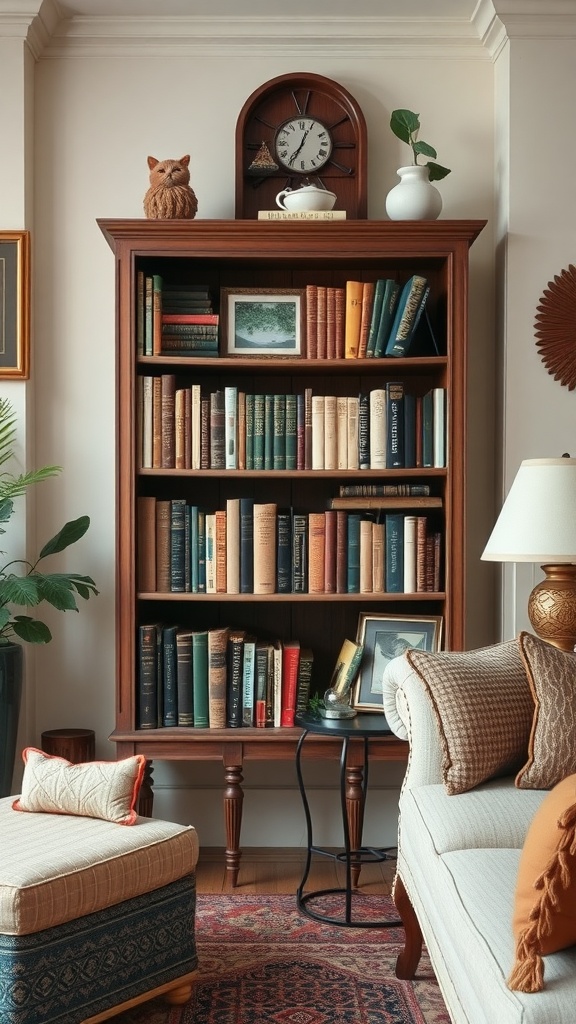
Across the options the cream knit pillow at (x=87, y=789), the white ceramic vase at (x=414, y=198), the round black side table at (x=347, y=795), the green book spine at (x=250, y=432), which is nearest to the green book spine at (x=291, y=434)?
the green book spine at (x=250, y=432)

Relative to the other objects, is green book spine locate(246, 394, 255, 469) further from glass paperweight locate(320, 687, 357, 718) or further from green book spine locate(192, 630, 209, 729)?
glass paperweight locate(320, 687, 357, 718)

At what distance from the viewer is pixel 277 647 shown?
3.33 metres

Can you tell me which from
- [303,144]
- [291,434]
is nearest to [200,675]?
[291,434]

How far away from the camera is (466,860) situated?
6.14 ft

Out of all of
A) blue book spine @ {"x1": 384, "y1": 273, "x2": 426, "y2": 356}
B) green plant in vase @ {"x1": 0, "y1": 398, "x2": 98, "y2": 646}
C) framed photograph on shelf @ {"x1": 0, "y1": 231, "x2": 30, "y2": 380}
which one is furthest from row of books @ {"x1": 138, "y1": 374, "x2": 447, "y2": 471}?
framed photograph on shelf @ {"x1": 0, "y1": 231, "x2": 30, "y2": 380}

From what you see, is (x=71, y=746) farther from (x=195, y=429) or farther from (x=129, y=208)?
(x=129, y=208)

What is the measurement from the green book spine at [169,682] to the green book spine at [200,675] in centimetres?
7

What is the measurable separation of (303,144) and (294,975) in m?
2.61

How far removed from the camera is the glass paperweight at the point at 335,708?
3.05 meters

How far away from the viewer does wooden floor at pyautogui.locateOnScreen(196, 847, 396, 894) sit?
320cm

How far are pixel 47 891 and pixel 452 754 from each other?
0.92 m

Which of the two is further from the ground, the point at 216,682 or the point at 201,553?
the point at 201,553

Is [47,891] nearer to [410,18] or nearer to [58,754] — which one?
[58,754]

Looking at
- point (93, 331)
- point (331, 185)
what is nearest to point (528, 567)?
point (331, 185)
